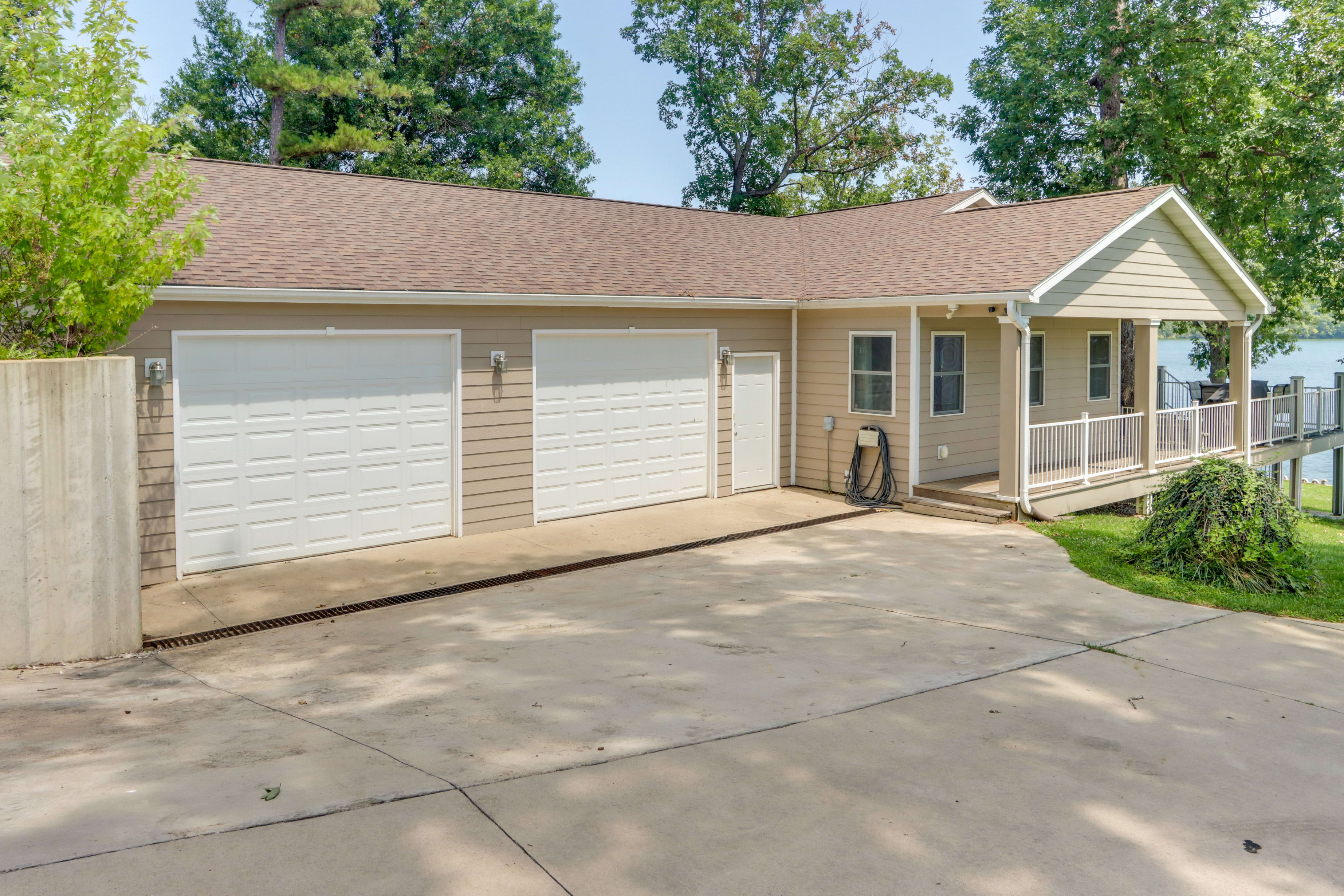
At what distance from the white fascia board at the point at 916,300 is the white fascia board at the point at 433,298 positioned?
451 mm

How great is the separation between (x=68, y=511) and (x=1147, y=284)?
13.5 metres

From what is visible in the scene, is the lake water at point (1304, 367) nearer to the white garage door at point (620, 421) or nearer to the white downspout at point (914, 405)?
the white downspout at point (914, 405)

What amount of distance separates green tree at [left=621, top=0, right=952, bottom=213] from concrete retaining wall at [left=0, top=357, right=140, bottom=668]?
2522 cm

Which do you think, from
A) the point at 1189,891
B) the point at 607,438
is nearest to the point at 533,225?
the point at 607,438

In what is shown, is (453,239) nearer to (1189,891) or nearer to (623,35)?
(1189,891)

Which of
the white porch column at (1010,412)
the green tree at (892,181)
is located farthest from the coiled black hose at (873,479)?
the green tree at (892,181)

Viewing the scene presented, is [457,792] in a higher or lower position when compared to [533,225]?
lower

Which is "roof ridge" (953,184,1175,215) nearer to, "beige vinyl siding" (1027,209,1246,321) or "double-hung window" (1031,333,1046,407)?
"beige vinyl siding" (1027,209,1246,321)

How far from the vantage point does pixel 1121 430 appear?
1429 centimetres

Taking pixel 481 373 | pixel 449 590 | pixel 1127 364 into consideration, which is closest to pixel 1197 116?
pixel 1127 364

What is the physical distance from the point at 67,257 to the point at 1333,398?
70.7 feet

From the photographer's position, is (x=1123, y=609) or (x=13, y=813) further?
(x=1123, y=609)

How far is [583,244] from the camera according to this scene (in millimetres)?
13758

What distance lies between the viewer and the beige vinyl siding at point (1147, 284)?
12.9 metres
